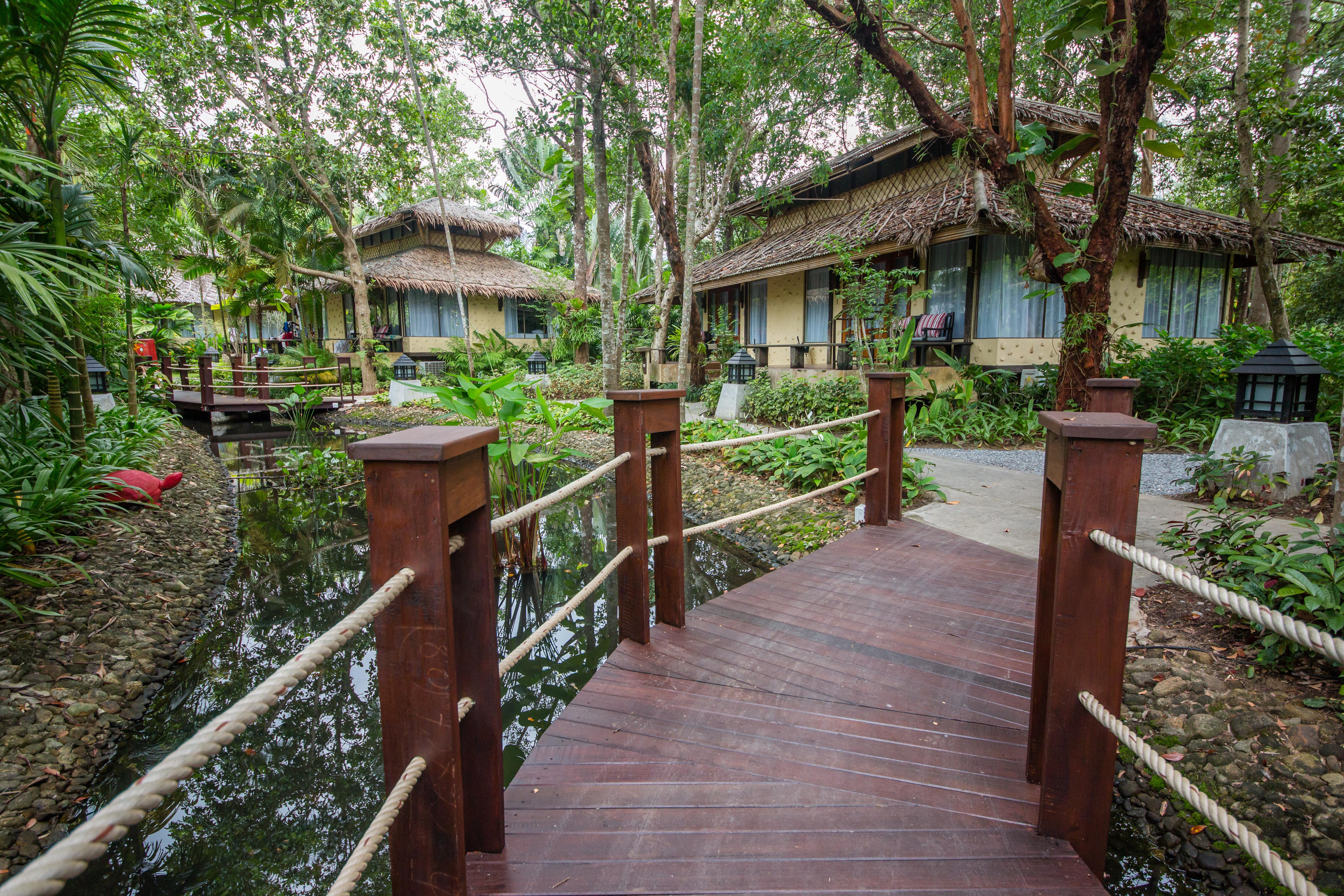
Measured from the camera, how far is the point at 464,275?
18625 millimetres

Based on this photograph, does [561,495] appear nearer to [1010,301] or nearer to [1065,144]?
[1065,144]

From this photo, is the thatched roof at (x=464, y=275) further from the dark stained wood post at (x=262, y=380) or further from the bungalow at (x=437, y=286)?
the dark stained wood post at (x=262, y=380)

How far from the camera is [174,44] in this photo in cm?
1116

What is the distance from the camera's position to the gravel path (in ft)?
18.0

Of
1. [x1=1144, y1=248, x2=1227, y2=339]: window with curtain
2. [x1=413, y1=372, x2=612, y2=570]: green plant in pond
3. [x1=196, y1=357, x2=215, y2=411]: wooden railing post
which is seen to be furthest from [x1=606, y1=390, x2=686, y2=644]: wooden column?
[x1=196, y1=357, x2=215, y2=411]: wooden railing post

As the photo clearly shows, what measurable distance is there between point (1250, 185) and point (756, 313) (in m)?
8.08

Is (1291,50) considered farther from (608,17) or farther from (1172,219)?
(608,17)

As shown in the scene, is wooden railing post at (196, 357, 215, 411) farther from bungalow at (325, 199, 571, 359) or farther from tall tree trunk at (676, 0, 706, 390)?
tall tree trunk at (676, 0, 706, 390)

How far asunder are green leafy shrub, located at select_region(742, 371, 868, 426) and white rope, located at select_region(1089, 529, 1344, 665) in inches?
259

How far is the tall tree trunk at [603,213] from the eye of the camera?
30.6 ft

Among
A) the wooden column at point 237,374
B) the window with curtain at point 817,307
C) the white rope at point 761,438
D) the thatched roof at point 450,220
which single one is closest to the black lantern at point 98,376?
the wooden column at point 237,374

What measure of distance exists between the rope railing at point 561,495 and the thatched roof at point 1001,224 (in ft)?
19.3

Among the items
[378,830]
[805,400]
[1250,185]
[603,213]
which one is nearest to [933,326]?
[805,400]

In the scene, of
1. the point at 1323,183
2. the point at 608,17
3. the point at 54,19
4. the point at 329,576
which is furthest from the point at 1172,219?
the point at 54,19
